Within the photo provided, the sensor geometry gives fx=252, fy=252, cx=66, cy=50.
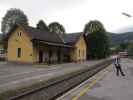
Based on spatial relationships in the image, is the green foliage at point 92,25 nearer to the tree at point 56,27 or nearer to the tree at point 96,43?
the tree at point 56,27

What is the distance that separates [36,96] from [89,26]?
7161cm

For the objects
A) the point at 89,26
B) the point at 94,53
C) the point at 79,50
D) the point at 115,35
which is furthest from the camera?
the point at 115,35

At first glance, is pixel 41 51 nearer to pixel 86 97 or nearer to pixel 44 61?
pixel 44 61

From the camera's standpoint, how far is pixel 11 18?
8144 cm

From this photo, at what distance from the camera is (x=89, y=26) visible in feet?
263

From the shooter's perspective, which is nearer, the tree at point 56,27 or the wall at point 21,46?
the wall at point 21,46

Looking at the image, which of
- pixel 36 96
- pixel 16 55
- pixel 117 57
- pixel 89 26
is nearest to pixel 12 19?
pixel 89 26

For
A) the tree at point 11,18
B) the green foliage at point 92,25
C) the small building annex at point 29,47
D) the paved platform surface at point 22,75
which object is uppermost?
the tree at point 11,18

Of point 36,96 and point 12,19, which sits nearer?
point 36,96

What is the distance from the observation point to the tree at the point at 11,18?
80.6m

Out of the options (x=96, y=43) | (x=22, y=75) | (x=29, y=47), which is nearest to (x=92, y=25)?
(x=96, y=43)

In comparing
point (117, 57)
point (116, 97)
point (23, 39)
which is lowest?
point (116, 97)

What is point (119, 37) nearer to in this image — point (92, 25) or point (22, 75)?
point (92, 25)

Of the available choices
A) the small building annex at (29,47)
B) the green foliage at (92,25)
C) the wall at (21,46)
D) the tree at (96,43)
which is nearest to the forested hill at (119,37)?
the green foliage at (92,25)
